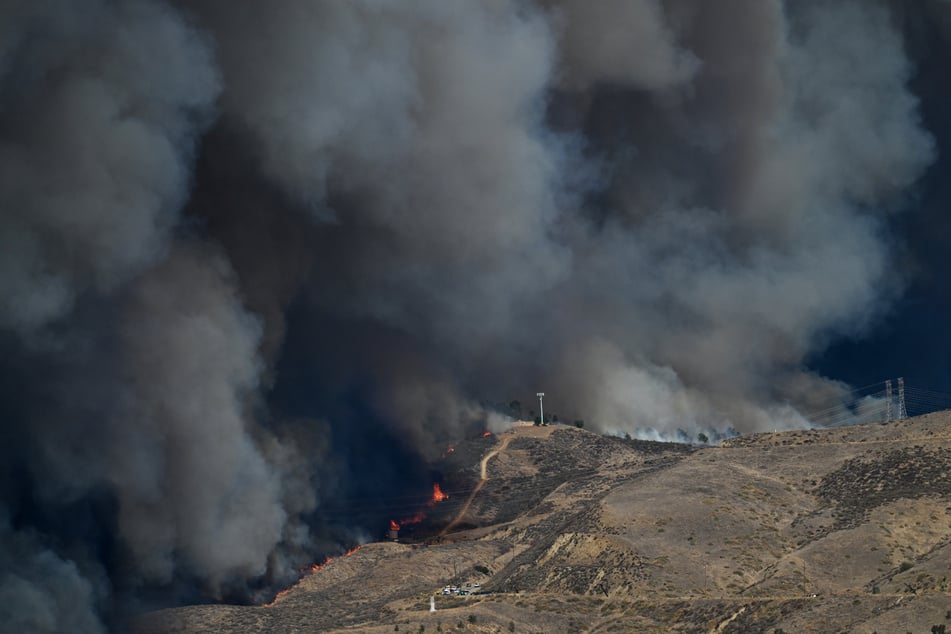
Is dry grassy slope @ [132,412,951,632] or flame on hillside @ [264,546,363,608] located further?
flame on hillside @ [264,546,363,608]

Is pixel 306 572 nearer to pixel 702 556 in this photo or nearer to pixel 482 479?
pixel 482 479

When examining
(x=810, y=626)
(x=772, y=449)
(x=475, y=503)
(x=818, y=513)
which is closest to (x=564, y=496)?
(x=475, y=503)

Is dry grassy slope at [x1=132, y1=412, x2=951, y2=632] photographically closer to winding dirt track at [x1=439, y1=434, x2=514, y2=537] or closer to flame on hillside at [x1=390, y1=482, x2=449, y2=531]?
winding dirt track at [x1=439, y1=434, x2=514, y2=537]

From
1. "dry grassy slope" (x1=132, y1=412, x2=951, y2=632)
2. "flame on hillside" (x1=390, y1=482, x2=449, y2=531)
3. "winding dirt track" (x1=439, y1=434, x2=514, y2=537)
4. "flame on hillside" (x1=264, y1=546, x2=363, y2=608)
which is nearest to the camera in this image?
"dry grassy slope" (x1=132, y1=412, x2=951, y2=632)

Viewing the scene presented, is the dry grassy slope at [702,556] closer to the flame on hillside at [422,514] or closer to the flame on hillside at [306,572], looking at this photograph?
the flame on hillside at [306,572]

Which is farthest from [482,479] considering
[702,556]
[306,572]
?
[702,556]

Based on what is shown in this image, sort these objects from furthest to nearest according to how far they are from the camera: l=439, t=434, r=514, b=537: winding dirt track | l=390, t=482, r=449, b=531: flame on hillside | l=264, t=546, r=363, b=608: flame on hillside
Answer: l=439, t=434, r=514, b=537: winding dirt track → l=390, t=482, r=449, b=531: flame on hillside → l=264, t=546, r=363, b=608: flame on hillside

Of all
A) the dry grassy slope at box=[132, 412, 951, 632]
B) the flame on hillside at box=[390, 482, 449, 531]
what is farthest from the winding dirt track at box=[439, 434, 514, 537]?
the flame on hillside at box=[390, 482, 449, 531]

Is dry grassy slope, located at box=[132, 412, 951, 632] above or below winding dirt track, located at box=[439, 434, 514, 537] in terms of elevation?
below
